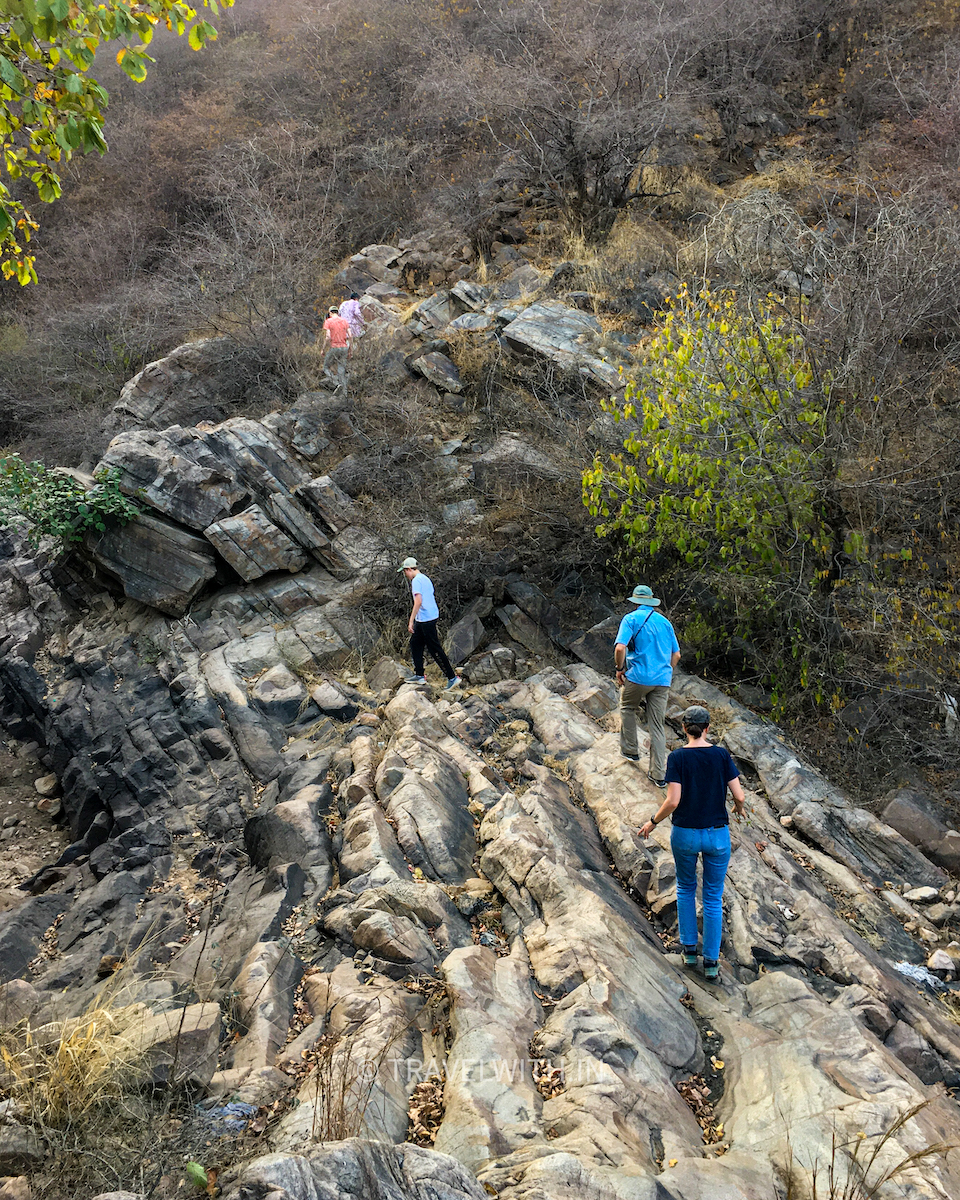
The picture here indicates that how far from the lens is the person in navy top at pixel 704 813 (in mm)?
4770

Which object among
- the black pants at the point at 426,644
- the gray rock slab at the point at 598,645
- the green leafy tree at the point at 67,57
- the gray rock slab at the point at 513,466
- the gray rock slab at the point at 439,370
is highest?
the green leafy tree at the point at 67,57

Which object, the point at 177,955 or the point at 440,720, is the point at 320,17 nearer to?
the point at 440,720

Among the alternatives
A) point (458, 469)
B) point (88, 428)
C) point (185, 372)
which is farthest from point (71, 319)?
point (458, 469)

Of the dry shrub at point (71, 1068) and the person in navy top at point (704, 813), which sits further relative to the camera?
the person in navy top at point (704, 813)

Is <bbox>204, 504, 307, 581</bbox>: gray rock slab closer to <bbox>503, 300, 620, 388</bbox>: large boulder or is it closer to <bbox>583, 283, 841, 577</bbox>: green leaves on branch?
<bbox>583, 283, 841, 577</bbox>: green leaves on branch

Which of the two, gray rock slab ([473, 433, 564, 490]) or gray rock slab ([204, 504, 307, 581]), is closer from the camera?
gray rock slab ([204, 504, 307, 581])

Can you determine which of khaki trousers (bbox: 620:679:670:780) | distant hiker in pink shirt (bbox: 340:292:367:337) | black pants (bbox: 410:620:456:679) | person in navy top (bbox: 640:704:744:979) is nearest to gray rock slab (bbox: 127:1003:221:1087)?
person in navy top (bbox: 640:704:744:979)

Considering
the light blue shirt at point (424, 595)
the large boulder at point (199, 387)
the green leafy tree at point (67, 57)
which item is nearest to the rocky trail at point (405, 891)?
the light blue shirt at point (424, 595)

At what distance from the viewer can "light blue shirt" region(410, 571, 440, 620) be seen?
841 centimetres

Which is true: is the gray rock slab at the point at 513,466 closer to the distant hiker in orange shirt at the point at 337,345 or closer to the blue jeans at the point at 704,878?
the distant hiker in orange shirt at the point at 337,345

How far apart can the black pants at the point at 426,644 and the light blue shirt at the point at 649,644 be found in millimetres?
2734

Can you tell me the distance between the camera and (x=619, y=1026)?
4117 mm

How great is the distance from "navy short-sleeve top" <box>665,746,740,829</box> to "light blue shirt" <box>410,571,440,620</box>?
4140mm

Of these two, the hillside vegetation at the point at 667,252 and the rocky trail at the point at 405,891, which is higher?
the hillside vegetation at the point at 667,252
